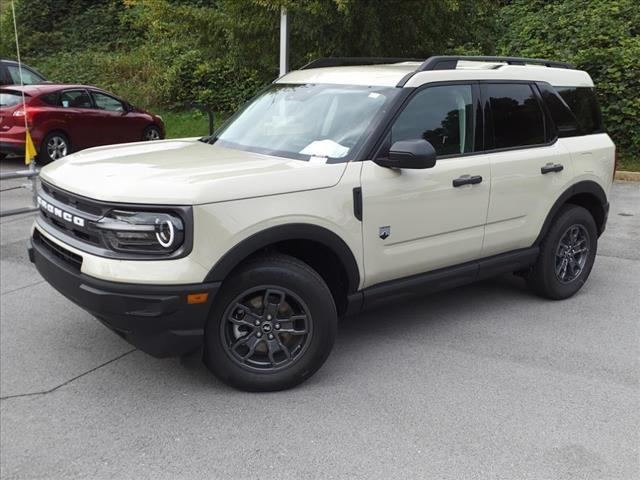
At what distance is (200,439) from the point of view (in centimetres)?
330

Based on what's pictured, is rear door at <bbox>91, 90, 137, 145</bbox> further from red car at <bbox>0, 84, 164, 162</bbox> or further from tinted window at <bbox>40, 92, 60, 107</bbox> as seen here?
tinted window at <bbox>40, 92, 60, 107</bbox>

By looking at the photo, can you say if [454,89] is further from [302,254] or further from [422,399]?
[422,399]

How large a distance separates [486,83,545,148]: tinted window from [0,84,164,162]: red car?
27.8 feet

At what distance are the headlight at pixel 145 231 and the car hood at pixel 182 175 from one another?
0.26 feet

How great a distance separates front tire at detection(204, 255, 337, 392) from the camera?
11.8ft

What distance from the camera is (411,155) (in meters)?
3.83

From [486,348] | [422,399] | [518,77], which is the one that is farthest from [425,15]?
[422,399]

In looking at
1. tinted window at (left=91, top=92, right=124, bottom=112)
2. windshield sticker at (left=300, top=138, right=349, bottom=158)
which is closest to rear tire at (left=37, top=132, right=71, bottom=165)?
tinted window at (left=91, top=92, right=124, bottom=112)

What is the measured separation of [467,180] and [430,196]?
1.15 ft

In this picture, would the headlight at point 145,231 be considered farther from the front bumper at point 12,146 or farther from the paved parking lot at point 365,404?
the front bumper at point 12,146

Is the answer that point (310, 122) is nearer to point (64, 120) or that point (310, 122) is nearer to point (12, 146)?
→ point (12, 146)

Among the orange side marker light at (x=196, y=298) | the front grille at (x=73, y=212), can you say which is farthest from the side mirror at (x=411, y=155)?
the front grille at (x=73, y=212)

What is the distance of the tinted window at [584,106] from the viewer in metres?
5.31

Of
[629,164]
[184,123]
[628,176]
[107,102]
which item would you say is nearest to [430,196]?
[628,176]
